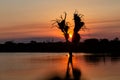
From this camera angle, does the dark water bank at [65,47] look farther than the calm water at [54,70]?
Yes

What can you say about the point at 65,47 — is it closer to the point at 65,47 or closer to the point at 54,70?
the point at 65,47

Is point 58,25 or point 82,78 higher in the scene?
point 58,25

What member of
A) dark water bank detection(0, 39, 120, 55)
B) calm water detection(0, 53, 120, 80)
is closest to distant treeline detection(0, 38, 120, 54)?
dark water bank detection(0, 39, 120, 55)

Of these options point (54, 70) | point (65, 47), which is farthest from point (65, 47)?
point (54, 70)

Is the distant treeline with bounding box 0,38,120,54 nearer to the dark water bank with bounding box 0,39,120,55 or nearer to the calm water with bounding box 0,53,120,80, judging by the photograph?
the dark water bank with bounding box 0,39,120,55

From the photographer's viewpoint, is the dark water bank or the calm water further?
the dark water bank

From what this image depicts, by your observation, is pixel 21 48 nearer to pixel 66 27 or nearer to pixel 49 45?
pixel 49 45

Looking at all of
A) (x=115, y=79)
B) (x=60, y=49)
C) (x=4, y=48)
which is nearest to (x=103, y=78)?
(x=115, y=79)

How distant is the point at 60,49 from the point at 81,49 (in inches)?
692

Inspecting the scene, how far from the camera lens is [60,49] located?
486 ft

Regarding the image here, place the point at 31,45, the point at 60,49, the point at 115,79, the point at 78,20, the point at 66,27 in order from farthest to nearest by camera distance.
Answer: the point at 31,45
the point at 60,49
the point at 66,27
the point at 78,20
the point at 115,79

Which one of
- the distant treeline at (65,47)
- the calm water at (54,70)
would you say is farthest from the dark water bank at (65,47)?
the calm water at (54,70)

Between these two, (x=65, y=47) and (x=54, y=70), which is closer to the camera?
(x=54, y=70)

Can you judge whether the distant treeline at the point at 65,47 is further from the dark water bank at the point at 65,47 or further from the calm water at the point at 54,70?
the calm water at the point at 54,70
